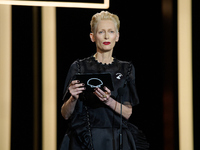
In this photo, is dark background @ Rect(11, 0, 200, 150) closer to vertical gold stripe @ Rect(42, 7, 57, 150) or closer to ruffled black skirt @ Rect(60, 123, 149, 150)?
vertical gold stripe @ Rect(42, 7, 57, 150)

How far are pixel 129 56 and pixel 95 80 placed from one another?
77 cm

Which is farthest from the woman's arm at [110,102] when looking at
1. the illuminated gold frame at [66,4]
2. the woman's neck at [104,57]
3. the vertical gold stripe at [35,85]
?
the illuminated gold frame at [66,4]

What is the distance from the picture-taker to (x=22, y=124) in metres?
1.91

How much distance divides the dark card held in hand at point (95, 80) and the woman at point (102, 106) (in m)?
0.02

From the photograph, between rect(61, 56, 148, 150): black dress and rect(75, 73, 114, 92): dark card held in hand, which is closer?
rect(75, 73, 114, 92): dark card held in hand

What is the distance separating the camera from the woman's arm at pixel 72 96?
130 centimetres

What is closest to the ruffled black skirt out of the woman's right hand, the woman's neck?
the woman's right hand

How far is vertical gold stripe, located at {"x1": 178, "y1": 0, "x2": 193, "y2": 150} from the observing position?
6.16 ft

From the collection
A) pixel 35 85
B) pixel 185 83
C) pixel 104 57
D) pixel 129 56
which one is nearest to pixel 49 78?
pixel 35 85

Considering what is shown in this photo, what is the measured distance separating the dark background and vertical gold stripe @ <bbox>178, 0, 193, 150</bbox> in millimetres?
57

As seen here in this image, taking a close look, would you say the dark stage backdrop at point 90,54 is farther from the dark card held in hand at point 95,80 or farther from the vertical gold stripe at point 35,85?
the dark card held in hand at point 95,80

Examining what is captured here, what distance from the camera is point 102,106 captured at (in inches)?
56.6

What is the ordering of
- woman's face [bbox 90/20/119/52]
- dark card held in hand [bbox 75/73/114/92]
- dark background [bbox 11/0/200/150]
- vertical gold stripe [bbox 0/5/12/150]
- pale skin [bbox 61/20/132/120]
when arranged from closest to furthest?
dark card held in hand [bbox 75/73/114/92] < pale skin [bbox 61/20/132/120] < woman's face [bbox 90/20/119/52] < vertical gold stripe [bbox 0/5/12/150] < dark background [bbox 11/0/200/150]

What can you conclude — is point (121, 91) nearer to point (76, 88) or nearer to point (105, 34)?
point (76, 88)
